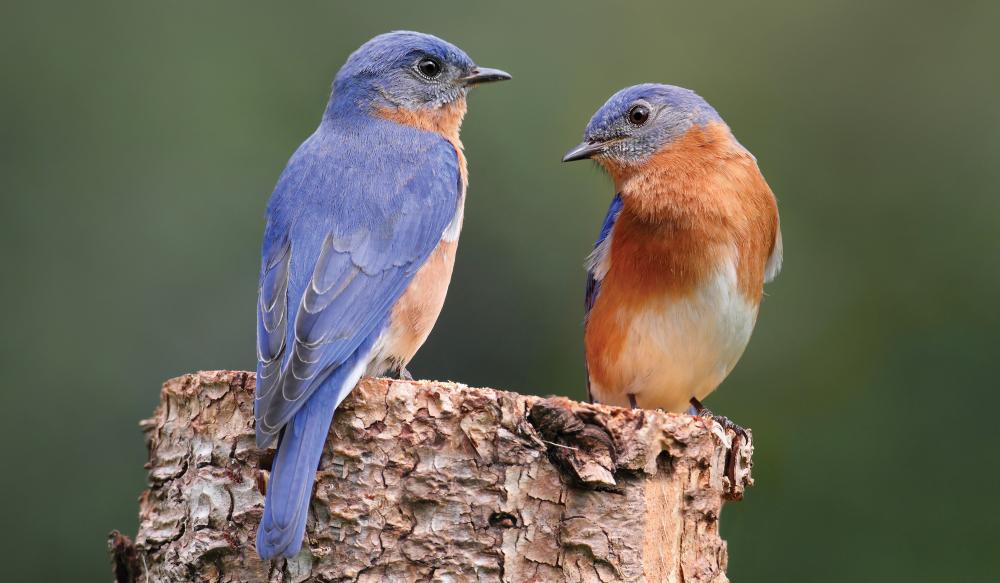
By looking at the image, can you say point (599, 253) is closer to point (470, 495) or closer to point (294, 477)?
point (470, 495)

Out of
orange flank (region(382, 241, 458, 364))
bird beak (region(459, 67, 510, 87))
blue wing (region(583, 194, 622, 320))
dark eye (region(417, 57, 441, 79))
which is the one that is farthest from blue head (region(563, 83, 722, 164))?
orange flank (region(382, 241, 458, 364))

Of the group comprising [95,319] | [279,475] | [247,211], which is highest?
[247,211]

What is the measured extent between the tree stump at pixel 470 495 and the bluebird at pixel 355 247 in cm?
16

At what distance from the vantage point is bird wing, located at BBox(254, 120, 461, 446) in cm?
419

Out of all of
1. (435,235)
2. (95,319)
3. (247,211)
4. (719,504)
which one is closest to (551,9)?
(247,211)

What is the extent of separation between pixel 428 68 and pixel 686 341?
5.49 feet

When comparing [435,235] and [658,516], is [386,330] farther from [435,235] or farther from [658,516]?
[658,516]

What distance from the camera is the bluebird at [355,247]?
397 cm

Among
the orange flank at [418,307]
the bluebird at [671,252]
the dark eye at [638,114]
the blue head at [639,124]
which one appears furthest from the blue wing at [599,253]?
the orange flank at [418,307]

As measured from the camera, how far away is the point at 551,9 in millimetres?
9406

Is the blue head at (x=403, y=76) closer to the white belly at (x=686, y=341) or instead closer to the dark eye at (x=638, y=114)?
the dark eye at (x=638, y=114)

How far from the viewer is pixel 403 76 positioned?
18.4 feet

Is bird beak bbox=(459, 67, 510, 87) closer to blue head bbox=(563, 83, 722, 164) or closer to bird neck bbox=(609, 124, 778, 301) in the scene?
blue head bbox=(563, 83, 722, 164)

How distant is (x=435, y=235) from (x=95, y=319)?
13.7 ft
